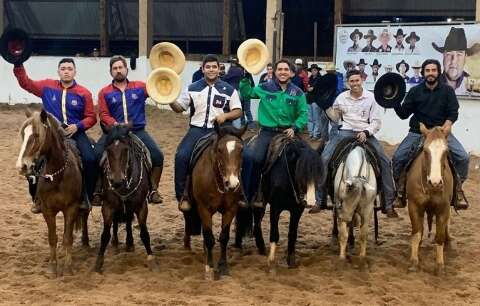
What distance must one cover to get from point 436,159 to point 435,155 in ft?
0.14

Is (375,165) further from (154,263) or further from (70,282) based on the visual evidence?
(70,282)

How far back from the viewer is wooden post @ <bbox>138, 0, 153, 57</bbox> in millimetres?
21859

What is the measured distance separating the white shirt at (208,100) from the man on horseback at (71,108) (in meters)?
1.02

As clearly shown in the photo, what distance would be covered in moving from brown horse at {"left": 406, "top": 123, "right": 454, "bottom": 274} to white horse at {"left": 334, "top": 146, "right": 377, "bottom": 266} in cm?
42

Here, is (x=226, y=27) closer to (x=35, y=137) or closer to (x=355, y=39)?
(x=355, y=39)

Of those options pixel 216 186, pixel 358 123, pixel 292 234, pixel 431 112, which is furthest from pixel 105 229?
pixel 431 112

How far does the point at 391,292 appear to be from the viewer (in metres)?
7.21

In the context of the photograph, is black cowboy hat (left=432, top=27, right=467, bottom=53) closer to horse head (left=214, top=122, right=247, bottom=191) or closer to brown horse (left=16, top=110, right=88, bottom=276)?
horse head (left=214, top=122, right=247, bottom=191)

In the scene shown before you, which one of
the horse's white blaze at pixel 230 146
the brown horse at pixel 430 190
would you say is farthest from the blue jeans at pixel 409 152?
the horse's white blaze at pixel 230 146

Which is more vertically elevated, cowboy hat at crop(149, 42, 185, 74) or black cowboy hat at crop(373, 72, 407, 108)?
cowboy hat at crop(149, 42, 185, 74)

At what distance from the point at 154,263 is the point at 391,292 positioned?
2464 mm

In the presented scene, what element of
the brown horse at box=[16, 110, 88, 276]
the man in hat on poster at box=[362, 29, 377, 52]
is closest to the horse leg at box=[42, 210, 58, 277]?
the brown horse at box=[16, 110, 88, 276]

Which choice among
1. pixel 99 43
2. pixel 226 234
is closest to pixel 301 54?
pixel 99 43

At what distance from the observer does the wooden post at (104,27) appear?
23031 mm
